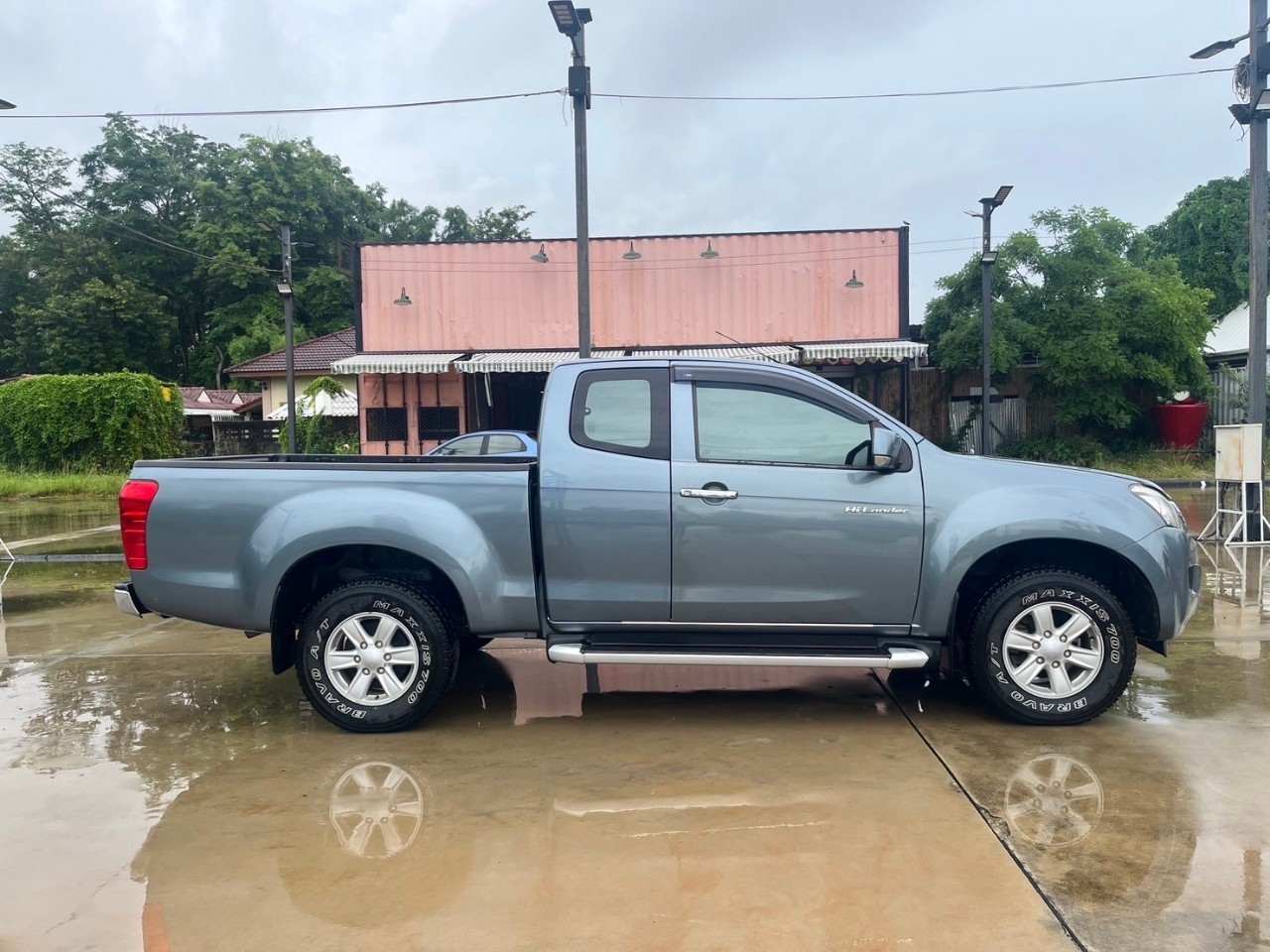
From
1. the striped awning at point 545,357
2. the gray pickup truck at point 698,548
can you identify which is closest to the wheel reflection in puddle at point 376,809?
the gray pickup truck at point 698,548

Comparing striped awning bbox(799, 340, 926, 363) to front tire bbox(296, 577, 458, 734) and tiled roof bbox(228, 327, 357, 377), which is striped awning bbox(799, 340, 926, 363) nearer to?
tiled roof bbox(228, 327, 357, 377)

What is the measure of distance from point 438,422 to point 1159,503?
18131mm

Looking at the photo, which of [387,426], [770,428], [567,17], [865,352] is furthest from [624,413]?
[387,426]

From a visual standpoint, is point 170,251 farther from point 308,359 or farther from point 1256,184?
point 1256,184

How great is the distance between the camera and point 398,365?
19.8 m

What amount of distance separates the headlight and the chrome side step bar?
4.57ft

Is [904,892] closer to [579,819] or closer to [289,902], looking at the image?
[579,819]

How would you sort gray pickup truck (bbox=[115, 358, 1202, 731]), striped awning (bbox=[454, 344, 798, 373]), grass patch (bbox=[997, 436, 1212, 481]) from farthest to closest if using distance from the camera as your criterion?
grass patch (bbox=[997, 436, 1212, 481])
striped awning (bbox=[454, 344, 798, 373])
gray pickup truck (bbox=[115, 358, 1202, 731])

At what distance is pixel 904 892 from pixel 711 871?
2.16 feet

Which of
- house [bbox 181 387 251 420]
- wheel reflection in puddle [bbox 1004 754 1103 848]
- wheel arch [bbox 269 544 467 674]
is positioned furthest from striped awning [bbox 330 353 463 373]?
house [bbox 181 387 251 420]

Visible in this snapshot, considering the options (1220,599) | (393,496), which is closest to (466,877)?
(393,496)

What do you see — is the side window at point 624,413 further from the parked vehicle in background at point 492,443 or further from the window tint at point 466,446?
the window tint at point 466,446

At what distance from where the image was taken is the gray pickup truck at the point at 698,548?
15.3 feet

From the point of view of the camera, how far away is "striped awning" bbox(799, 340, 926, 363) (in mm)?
18828
